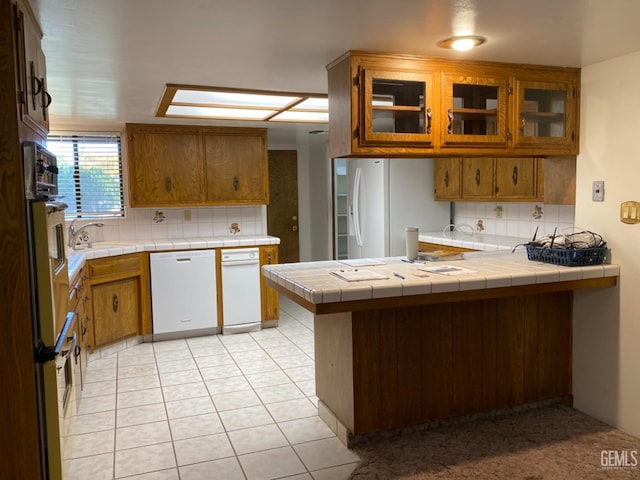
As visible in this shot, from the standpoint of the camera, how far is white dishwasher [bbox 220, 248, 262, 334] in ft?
16.6

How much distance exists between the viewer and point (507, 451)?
2.70 metres

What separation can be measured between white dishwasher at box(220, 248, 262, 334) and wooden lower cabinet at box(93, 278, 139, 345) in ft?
2.69

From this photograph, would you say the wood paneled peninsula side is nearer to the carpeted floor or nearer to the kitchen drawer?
the carpeted floor

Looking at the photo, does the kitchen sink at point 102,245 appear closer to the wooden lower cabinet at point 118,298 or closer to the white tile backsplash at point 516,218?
the wooden lower cabinet at point 118,298

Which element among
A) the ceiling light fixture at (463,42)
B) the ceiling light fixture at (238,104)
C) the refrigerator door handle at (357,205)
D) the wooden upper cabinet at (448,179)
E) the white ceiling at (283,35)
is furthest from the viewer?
the refrigerator door handle at (357,205)

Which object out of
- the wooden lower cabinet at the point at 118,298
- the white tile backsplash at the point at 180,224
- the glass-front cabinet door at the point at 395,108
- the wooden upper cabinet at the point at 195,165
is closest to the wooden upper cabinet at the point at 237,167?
the wooden upper cabinet at the point at 195,165

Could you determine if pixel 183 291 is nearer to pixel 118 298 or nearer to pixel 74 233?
pixel 118 298

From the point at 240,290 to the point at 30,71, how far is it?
339cm

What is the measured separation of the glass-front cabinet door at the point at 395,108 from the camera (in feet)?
8.63

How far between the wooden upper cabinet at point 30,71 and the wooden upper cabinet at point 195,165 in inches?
108

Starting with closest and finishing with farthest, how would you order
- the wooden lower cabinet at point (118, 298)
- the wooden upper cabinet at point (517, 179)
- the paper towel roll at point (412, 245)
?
the paper towel roll at point (412, 245), the wooden upper cabinet at point (517, 179), the wooden lower cabinet at point (118, 298)

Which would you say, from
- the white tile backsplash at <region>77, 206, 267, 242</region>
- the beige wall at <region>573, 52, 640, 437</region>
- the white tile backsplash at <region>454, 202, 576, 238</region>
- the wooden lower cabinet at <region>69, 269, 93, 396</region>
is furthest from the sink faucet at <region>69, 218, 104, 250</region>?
the beige wall at <region>573, 52, 640, 437</region>

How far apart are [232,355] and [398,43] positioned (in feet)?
9.78

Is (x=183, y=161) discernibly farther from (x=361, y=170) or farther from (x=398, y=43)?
(x=398, y=43)
